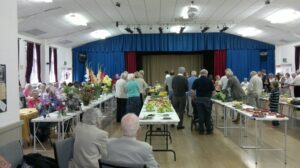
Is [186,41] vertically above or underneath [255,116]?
above

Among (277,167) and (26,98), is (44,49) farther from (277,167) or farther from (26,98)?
(277,167)

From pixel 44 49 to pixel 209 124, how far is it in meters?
8.43

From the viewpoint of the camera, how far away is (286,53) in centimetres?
1698

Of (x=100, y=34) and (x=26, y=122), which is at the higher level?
(x=100, y=34)

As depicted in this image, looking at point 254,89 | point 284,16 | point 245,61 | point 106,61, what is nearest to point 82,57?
point 106,61

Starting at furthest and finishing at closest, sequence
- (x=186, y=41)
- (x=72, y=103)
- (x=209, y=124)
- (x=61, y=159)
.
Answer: (x=186, y=41), (x=209, y=124), (x=72, y=103), (x=61, y=159)

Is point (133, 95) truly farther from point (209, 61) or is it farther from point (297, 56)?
point (209, 61)

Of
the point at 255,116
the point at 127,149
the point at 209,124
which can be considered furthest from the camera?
the point at 209,124

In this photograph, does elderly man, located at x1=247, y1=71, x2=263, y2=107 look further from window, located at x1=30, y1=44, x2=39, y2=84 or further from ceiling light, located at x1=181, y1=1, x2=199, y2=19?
window, located at x1=30, y1=44, x2=39, y2=84

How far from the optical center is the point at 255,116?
228 inches

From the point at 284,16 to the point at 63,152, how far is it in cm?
1039

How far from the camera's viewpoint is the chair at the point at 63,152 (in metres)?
3.29

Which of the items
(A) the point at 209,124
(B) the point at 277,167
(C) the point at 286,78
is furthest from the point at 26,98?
(C) the point at 286,78

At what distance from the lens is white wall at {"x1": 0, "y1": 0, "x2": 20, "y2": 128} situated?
12.7 feet
